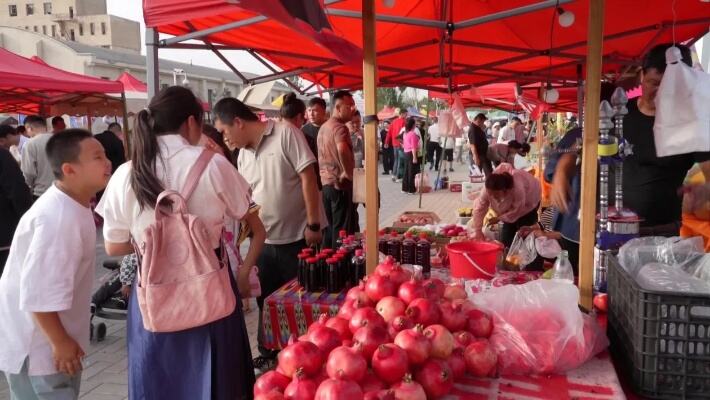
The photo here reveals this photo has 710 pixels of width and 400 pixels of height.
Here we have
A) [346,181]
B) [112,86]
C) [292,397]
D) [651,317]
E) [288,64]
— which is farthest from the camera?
[112,86]

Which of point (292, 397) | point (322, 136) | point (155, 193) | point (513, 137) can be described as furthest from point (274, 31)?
point (513, 137)

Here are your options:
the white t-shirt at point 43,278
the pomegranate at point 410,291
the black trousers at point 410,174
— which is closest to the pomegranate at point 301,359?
the pomegranate at point 410,291

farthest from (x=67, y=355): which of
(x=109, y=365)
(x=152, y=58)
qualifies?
(x=152, y=58)

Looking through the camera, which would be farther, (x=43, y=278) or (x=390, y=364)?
(x=43, y=278)

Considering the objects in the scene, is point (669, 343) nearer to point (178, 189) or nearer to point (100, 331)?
point (178, 189)

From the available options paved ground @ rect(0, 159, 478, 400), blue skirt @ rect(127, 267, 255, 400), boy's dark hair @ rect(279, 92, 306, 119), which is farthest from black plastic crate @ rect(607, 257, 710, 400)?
boy's dark hair @ rect(279, 92, 306, 119)

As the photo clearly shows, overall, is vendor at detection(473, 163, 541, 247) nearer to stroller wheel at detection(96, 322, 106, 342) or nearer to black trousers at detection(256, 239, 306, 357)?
black trousers at detection(256, 239, 306, 357)

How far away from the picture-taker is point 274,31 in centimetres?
474

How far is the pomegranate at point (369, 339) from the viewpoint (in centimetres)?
149

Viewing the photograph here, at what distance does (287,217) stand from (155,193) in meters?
1.80

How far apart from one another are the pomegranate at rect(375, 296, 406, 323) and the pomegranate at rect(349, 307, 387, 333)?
0.22 ft

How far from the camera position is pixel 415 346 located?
1.48 metres

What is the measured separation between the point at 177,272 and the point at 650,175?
2.35m

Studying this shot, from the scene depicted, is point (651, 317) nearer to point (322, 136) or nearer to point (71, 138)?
point (71, 138)
